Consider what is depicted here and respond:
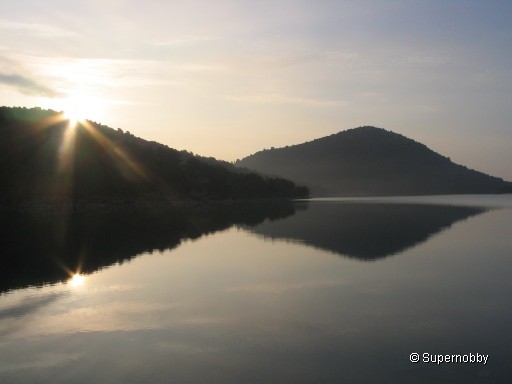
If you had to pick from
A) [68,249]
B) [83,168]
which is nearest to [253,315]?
[68,249]

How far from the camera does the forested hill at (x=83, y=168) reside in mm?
124688

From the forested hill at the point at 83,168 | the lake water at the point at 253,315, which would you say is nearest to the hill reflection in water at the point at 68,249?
the lake water at the point at 253,315

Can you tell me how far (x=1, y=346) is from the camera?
53.3 ft

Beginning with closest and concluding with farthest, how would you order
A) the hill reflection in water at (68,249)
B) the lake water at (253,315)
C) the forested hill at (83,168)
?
1. the lake water at (253,315)
2. the hill reflection in water at (68,249)
3. the forested hill at (83,168)

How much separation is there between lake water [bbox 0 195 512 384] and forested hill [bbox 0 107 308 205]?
303 feet

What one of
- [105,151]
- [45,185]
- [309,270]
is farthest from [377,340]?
[105,151]

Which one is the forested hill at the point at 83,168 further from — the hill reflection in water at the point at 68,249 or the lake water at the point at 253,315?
the lake water at the point at 253,315

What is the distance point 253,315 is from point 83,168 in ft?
437

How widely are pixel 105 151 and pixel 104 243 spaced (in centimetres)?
12660

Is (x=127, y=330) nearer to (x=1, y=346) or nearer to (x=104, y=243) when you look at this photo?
(x=1, y=346)

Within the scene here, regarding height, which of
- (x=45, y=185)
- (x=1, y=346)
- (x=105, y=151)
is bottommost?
(x=1, y=346)

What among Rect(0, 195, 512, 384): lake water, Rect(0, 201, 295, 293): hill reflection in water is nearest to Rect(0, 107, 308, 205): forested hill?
Rect(0, 201, 295, 293): hill reflection in water

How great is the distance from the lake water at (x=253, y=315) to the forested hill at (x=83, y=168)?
303 ft

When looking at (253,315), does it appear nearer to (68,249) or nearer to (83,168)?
(68,249)
